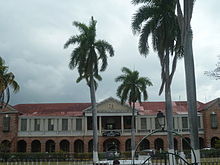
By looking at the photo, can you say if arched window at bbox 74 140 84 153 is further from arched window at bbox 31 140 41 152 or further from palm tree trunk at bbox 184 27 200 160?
palm tree trunk at bbox 184 27 200 160

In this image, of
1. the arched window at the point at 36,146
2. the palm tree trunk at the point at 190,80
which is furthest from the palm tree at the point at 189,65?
the arched window at the point at 36,146

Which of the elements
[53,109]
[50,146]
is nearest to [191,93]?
[50,146]

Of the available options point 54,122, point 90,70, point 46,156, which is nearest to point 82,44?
point 90,70

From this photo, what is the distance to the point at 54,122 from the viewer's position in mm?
50281

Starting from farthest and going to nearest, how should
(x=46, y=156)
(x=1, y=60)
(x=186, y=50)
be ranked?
(x=46, y=156) < (x=1, y=60) < (x=186, y=50)

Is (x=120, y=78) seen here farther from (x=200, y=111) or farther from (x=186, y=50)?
(x=186, y=50)

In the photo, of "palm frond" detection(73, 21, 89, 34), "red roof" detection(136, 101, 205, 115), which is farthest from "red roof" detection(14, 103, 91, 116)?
"palm frond" detection(73, 21, 89, 34)

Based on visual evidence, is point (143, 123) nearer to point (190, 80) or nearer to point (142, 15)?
point (142, 15)

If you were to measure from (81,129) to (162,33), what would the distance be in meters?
31.1

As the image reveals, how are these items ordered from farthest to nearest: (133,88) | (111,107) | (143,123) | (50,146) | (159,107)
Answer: (159,107) → (143,123) → (50,146) → (111,107) → (133,88)

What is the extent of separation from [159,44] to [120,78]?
20.0 meters

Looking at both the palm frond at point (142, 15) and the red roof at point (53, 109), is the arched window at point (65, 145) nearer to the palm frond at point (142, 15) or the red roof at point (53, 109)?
the red roof at point (53, 109)

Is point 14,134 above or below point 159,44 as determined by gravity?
below

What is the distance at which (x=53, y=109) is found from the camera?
53.1m
